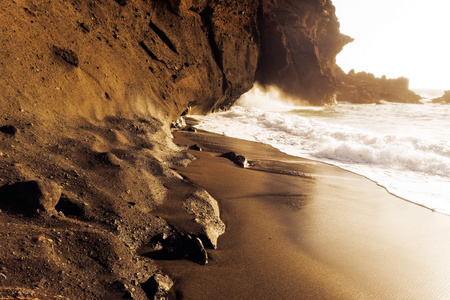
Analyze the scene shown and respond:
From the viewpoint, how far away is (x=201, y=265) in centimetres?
209

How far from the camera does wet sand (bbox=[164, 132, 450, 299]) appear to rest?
6.61 feet

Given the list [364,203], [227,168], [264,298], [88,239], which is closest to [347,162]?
[364,203]

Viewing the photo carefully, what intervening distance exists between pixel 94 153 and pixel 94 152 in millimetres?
24

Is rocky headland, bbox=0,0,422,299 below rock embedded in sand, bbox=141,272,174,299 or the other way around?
the other way around

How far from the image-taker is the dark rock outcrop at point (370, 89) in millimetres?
36750

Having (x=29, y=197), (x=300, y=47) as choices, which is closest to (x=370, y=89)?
(x=300, y=47)

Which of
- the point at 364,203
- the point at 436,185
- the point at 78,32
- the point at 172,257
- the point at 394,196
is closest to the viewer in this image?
the point at 172,257

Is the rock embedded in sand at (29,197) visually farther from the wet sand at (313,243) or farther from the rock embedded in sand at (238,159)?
the rock embedded in sand at (238,159)

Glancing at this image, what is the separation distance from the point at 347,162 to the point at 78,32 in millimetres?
5822

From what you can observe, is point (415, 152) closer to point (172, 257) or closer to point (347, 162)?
→ point (347, 162)

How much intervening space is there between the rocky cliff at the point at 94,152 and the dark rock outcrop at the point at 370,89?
3287cm

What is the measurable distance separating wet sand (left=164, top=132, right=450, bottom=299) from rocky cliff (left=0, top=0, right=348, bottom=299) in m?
0.23

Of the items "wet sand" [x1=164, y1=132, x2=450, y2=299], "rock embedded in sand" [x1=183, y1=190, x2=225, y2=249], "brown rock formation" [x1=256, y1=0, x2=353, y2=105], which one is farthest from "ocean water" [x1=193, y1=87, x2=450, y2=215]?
"brown rock formation" [x1=256, y1=0, x2=353, y2=105]

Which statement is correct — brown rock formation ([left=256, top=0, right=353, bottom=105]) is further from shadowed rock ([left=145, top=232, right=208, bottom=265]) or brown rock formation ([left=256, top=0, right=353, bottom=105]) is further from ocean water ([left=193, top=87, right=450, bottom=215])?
shadowed rock ([left=145, top=232, right=208, bottom=265])
